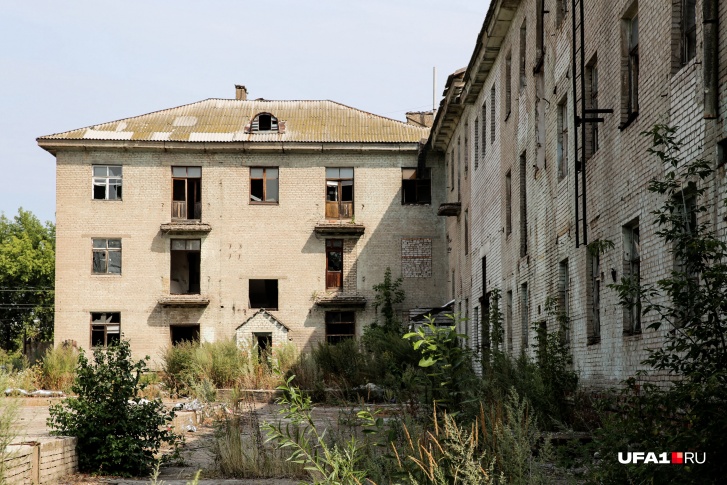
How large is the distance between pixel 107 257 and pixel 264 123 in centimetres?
864

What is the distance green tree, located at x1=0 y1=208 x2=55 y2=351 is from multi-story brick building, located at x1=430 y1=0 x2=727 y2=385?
51.7 m

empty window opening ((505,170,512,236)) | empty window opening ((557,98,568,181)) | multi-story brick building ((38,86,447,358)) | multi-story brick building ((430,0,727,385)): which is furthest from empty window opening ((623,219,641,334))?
multi-story brick building ((38,86,447,358))

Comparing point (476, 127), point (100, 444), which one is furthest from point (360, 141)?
point (100, 444)

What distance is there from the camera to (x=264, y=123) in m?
42.6

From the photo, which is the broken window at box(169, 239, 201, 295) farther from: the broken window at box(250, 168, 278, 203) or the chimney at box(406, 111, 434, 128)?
the chimney at box(406, 111, 434, 128)

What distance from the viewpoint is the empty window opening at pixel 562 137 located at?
61.5 feet

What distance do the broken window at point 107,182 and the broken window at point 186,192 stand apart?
2.29 m

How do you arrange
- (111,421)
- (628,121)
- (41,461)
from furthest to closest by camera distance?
1. (628,121)
2. (111,421)
3. (41,461)

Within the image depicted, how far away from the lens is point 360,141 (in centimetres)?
4138

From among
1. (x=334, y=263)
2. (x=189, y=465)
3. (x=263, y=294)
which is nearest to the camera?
(x=189, y=465)

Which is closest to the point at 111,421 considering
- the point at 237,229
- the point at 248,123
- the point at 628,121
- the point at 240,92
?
the point at 628,121

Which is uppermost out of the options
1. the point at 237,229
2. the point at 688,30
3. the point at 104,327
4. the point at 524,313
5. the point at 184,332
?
the point at 237,229

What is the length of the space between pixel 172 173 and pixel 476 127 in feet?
50.0

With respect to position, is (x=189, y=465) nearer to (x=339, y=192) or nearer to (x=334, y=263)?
(x=334, y=263)
